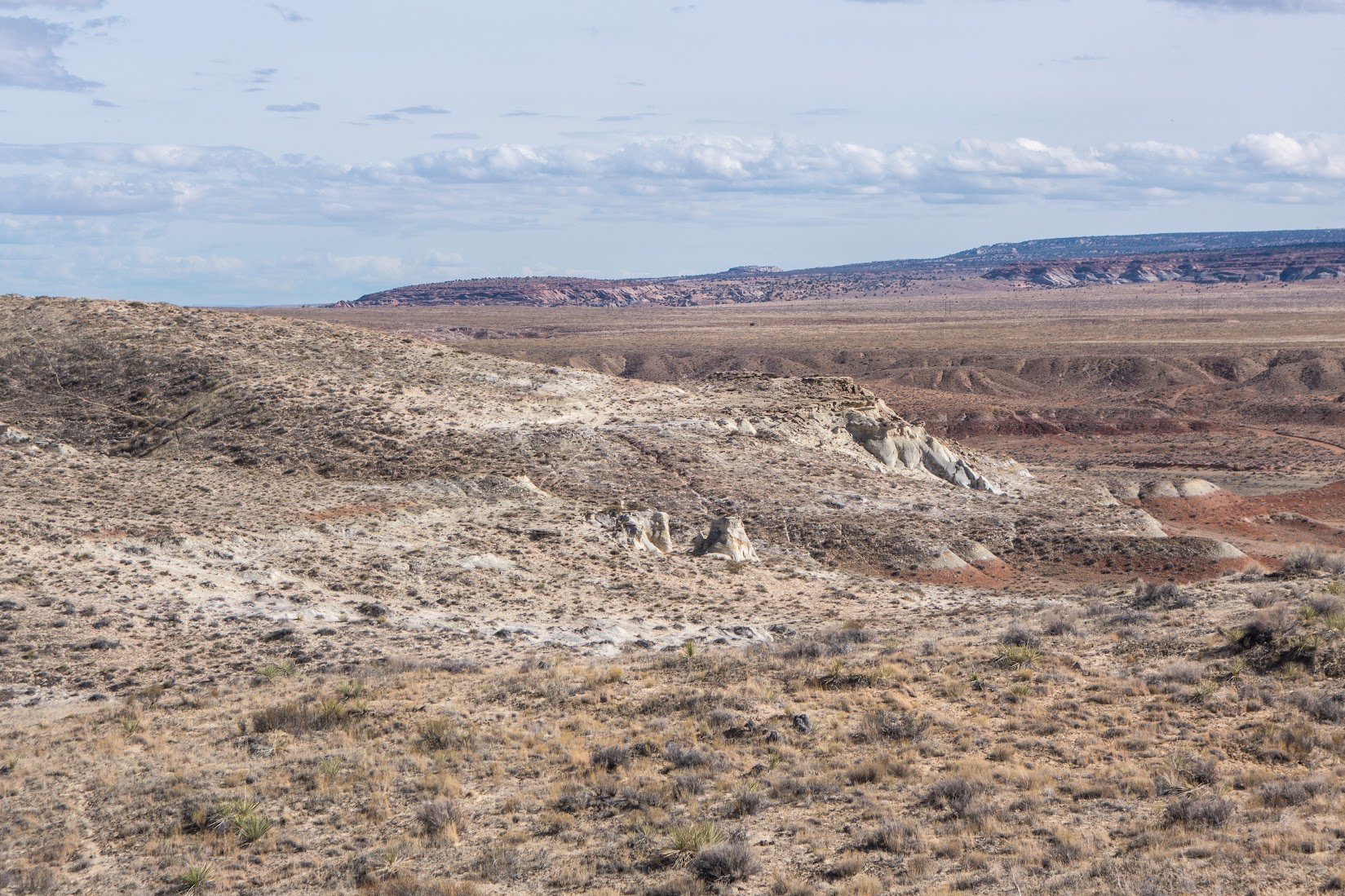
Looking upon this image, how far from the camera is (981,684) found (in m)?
16.7

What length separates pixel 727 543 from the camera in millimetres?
28656

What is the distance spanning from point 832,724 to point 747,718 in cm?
119

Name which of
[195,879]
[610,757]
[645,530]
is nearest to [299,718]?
[195,879]

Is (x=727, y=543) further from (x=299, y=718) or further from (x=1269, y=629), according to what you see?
(x=299, y=718)

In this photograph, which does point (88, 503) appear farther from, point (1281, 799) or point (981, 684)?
point (1281, 799)

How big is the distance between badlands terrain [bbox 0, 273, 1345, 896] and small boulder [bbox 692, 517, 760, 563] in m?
0.10

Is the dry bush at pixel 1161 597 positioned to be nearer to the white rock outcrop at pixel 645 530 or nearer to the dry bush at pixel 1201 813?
the dry bush at pixel 1201 813

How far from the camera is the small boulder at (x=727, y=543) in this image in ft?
93.9

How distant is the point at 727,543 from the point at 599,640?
321 inches

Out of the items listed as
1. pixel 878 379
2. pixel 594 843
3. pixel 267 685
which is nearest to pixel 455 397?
pixel 267 685

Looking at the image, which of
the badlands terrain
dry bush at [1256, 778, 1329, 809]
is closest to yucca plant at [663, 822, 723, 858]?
the badlands terrain

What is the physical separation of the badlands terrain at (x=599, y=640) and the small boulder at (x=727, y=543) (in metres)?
0.10

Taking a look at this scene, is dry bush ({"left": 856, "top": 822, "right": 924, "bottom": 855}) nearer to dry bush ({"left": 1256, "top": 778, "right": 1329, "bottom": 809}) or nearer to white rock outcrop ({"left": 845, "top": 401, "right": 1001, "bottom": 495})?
dry bush ({"left": 1256, "top": 778, "right": 1329, "bottom": 809})

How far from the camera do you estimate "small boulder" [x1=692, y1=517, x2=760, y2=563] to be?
28609 millimetres
